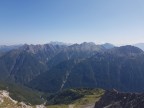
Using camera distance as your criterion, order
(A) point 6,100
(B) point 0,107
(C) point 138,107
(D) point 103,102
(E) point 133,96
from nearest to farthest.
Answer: (C) point 138,107
(E) point 133,96
(B) point 0,107
(D) point 103,102
(A) point 6,100

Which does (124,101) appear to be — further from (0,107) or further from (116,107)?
(0,107)

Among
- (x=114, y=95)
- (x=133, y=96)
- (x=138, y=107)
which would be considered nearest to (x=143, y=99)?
(x=138, y=107)

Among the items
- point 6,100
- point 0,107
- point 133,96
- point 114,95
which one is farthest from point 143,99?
point 6,100

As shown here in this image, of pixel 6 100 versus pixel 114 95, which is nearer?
pixel 114 95

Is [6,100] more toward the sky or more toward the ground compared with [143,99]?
more toward the ground

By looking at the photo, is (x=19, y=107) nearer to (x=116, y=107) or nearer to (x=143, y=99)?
(x=116, y=107)

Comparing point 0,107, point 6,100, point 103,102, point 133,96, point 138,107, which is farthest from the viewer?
point 6,100
